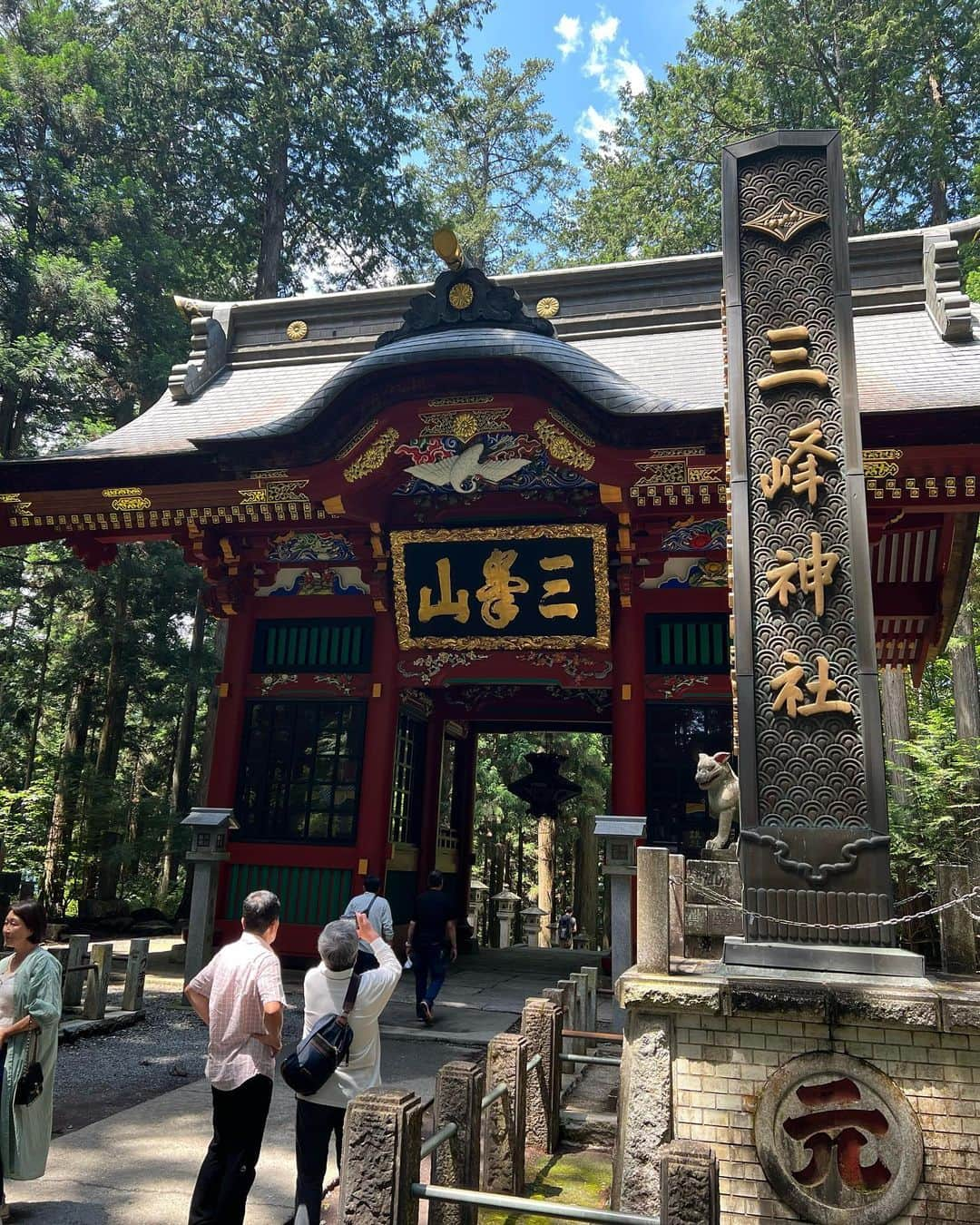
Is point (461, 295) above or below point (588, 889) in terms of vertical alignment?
above

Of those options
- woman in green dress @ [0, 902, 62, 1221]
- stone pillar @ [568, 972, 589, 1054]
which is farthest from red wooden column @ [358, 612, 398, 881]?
woman in green dress @ [0, 902, 62, 1221]

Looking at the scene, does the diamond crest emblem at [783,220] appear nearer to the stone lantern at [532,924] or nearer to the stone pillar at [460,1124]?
the stone pillar at [460,1124]

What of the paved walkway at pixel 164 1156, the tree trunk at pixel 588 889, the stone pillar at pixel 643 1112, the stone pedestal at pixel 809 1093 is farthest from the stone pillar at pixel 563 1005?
the tree trunk at pixel 588 889

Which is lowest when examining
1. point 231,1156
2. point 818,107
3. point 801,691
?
point 231,1156

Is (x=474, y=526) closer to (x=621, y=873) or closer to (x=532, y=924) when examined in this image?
Answer: (x=621, y=873)

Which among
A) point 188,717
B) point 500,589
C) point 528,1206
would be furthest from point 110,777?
point 528,1206

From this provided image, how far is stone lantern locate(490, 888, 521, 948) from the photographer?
64.5 feet

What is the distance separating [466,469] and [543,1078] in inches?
242

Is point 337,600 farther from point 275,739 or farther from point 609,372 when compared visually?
point 609,372

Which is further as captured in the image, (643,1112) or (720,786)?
(720,786)

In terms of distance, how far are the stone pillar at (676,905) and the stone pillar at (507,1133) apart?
1196 mm

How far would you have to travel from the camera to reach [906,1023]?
3.67 m

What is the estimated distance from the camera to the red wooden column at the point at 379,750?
10.1 m

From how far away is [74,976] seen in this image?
26.0 feet
